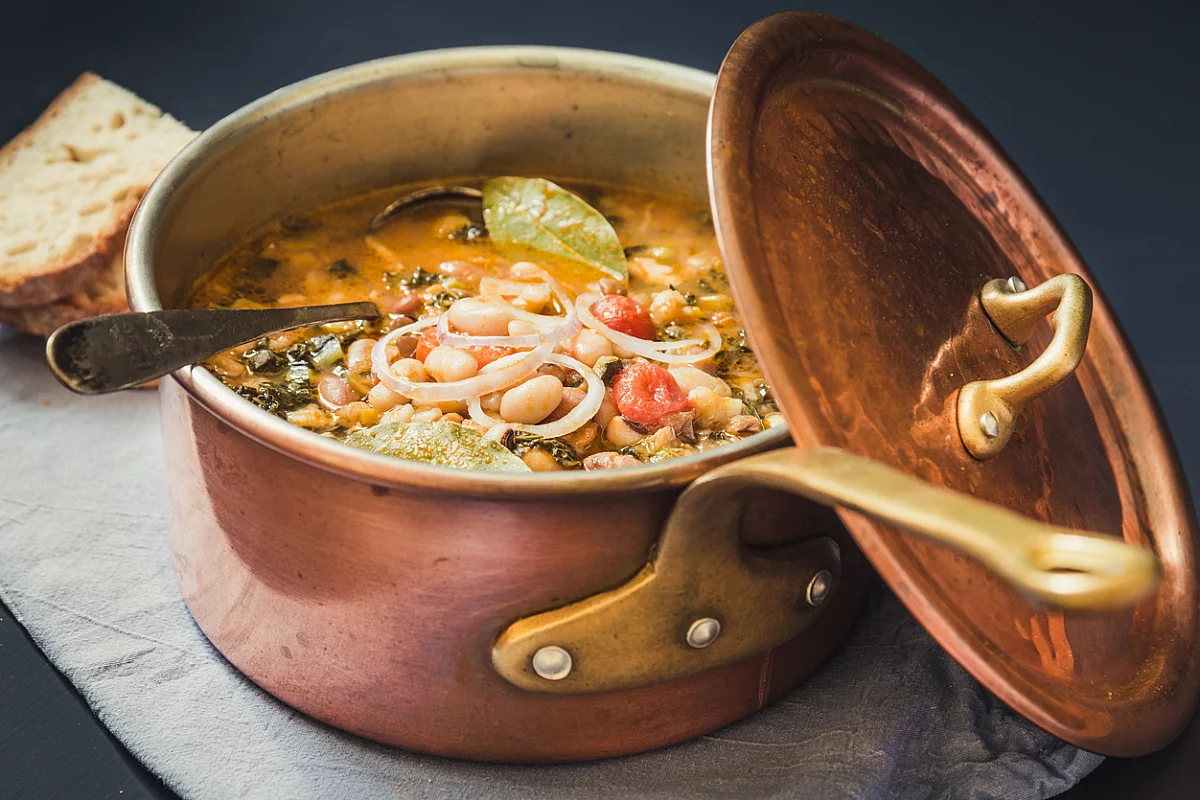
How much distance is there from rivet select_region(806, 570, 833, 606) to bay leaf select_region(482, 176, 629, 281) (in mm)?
1018

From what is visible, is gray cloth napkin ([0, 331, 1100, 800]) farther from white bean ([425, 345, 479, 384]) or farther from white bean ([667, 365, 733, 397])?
white bean ([425, 345, 479, 384])

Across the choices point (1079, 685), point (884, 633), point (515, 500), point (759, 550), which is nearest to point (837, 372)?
point (759, 550)

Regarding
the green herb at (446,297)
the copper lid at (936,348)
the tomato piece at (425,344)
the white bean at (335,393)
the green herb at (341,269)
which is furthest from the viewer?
the green herb at (341,269)

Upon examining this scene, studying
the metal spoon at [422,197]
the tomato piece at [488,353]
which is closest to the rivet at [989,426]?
the tomato piece at [488,353]

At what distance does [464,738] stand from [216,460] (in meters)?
0.57

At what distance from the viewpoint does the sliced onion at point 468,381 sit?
209 centimetres

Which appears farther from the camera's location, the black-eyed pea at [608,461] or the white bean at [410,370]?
the white bean at [410,370]

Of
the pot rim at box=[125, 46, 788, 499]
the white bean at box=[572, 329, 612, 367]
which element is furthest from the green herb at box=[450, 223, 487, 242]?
the white bean at box=[572, 329, 612, 367]

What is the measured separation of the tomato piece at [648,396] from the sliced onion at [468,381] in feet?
0.56

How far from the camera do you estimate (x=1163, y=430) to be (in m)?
2.05

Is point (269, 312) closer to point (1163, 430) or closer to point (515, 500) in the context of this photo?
point (515, 500)

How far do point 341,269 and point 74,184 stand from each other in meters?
0.85

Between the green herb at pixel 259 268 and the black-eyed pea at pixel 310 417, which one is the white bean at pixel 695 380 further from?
the green herb at pixel 259 268

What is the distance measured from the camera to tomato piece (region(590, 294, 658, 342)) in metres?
2.34
